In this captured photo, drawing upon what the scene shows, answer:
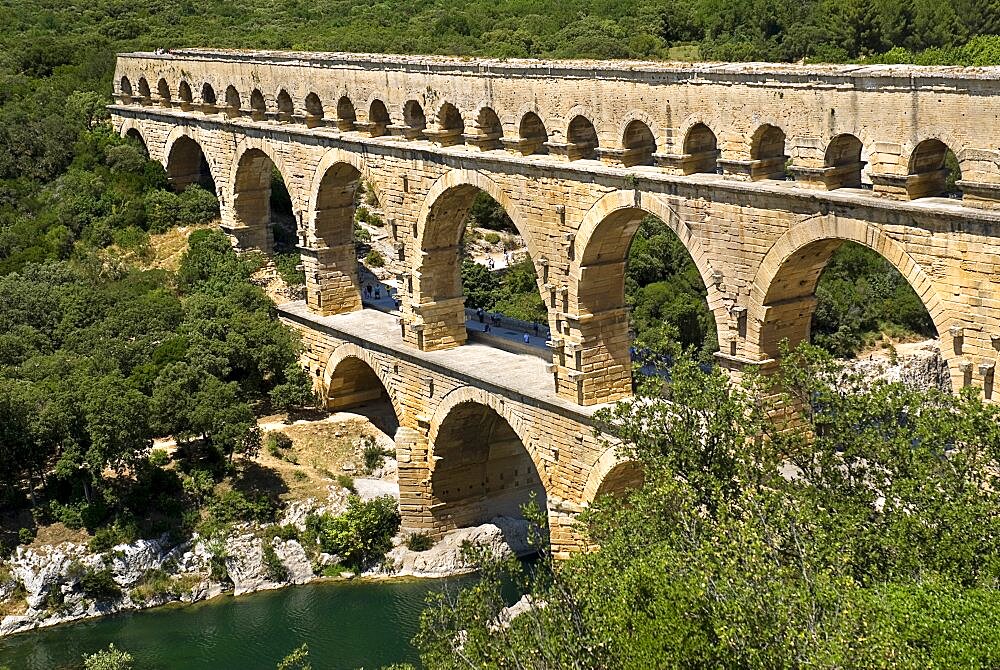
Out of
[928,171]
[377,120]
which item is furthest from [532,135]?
[928,171]

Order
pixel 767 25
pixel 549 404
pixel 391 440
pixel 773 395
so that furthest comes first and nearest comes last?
pixel 767 25
pixel 391 440
pixel 549 404
pixel 773 395

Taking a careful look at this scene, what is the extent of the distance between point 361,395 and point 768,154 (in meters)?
15.4

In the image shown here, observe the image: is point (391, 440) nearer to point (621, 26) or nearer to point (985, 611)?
point (985, 611)

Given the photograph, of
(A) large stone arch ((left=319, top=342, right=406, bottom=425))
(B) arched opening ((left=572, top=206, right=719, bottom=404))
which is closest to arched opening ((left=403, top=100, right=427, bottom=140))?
(A) large stone arch ((left=319, top=342, right=406, bottom=425))

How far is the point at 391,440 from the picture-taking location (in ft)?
105

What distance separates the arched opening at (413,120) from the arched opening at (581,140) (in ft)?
17.7

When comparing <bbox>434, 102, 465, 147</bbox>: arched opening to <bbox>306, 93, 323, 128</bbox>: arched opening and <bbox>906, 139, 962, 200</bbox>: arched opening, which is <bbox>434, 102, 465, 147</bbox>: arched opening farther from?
<bbox>906, 139, 962, 200</bbox>: arched opening

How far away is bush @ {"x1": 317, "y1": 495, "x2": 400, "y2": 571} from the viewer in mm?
28422

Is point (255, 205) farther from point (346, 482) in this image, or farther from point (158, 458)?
point (346, 482)

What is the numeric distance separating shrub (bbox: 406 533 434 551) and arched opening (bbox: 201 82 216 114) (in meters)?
16.0

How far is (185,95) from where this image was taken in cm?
4172

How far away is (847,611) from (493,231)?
33613 millimetres

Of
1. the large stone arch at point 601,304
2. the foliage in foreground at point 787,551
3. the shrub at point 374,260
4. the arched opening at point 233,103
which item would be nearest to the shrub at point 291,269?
the shrub at point 374,260

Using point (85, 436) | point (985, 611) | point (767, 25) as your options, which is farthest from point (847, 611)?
point (767, 25)
